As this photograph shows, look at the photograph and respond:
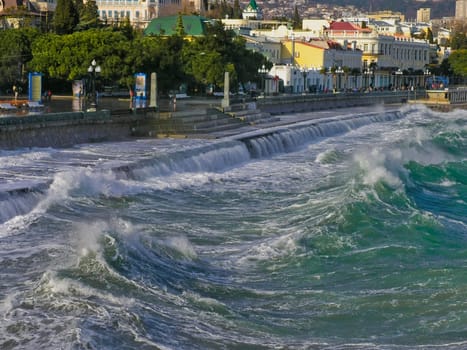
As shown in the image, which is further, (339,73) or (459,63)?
(459,63)

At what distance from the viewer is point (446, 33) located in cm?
19712

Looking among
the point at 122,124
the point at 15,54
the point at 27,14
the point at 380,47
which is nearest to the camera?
the point at 122,124

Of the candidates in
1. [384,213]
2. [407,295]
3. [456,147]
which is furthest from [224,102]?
[407,295]

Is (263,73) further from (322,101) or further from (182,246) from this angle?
(182,246)

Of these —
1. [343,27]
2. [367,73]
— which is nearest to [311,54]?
[367,73]

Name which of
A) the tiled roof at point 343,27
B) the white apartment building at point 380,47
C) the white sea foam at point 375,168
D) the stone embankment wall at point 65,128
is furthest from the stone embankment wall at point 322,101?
the tiled roof at point 343,27

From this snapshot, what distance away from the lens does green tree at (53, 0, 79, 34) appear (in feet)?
202

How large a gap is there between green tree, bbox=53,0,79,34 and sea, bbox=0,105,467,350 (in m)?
26.5

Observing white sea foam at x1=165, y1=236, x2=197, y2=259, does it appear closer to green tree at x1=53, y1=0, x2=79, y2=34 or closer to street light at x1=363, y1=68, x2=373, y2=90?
green tree at x1=53, y1=0, x2=79, y2=34

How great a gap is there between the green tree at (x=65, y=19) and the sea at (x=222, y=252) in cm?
2652

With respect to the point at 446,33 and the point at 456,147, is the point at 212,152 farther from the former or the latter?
the point at 446,33

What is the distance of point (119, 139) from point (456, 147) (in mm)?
16901

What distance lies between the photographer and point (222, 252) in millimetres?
21047

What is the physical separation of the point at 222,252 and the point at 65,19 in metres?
43.1
